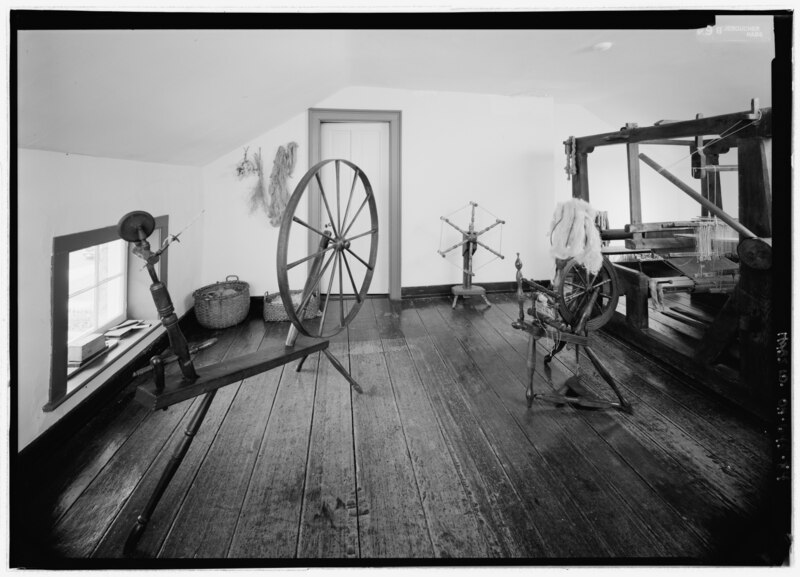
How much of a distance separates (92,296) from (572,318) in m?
2.35

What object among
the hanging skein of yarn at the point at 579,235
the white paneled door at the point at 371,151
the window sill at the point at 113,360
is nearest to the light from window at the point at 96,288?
the window sill at the point at 113,360

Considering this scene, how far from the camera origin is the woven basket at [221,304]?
308cm

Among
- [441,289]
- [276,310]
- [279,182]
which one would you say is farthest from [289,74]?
[441,289]

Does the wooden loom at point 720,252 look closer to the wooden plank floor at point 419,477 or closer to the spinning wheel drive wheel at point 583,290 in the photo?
the wooden plank floor at point 419,477

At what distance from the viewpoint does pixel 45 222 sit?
1.49 m

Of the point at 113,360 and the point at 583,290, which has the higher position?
the point at 583,290

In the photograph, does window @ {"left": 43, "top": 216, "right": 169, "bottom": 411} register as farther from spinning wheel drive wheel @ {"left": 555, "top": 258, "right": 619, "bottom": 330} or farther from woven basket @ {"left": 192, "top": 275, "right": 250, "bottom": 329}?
spinning wheel drive wheel @ {"left": 555, "top": 258, "right": 619, "bottom": 330}

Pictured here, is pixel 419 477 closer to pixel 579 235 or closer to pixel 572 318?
pixel 572 318

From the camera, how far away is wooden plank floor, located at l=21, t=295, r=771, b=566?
1205 mm

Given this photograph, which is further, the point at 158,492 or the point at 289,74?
the point at 289,74

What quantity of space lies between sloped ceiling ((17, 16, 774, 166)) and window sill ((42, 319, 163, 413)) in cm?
91

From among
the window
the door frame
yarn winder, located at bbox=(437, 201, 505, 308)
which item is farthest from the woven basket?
yarn winder, located at bbox=(437, 201, 505, 308)

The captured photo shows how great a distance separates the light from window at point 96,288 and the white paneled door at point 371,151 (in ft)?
5.05

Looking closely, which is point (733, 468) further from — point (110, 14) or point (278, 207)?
point (278, 207)
